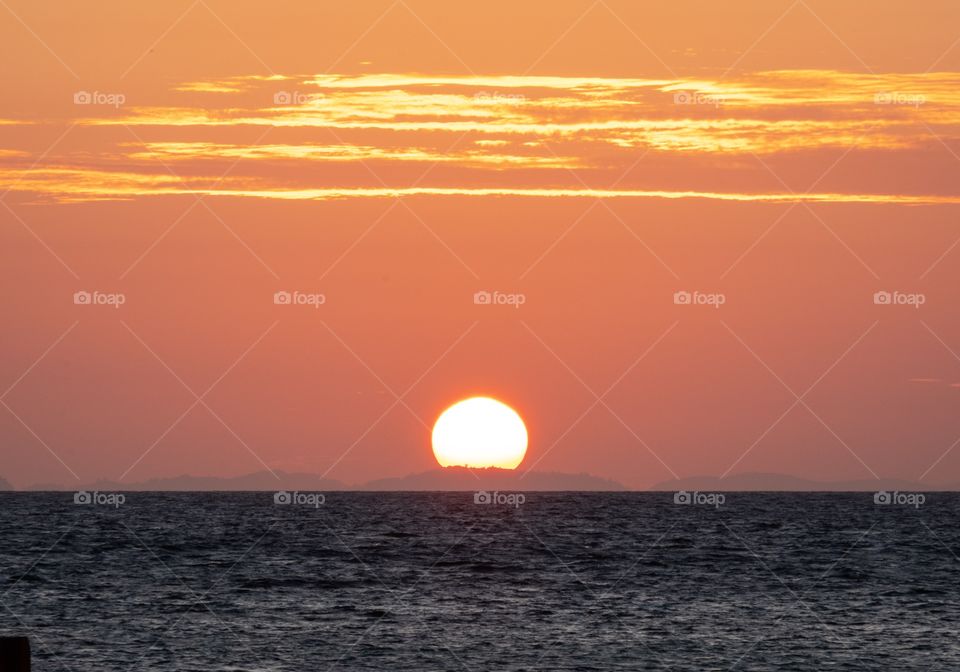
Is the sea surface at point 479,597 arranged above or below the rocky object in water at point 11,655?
below

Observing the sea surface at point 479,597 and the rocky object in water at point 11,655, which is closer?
the rocky object in water at point 11,655

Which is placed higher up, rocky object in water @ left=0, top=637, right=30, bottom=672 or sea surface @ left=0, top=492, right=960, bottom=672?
rocky object in water @ left=0, top=637, right=30, bottom=672

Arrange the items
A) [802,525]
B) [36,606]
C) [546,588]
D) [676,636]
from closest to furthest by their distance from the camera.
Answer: [676,636], [36,606], [546,588], [802,525]

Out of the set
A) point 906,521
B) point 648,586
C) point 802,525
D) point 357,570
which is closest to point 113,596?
point 357,570

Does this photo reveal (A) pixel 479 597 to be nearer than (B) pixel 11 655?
No

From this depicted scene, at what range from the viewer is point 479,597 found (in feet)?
184

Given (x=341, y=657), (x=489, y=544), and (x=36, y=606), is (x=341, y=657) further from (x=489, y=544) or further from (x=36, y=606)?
(x=489, y=544)

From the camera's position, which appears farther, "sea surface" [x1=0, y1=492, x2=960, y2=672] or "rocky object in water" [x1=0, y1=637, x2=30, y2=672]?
"sea surface" [x1=0, y1=492, x2=960, y2=672]

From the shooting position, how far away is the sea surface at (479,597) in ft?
137

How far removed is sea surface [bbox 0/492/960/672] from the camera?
137ft

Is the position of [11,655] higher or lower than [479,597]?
higher

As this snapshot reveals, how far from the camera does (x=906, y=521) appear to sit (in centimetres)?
12712

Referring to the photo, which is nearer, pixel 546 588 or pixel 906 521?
pixel 546 588

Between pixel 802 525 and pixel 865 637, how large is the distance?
73.2 metres
